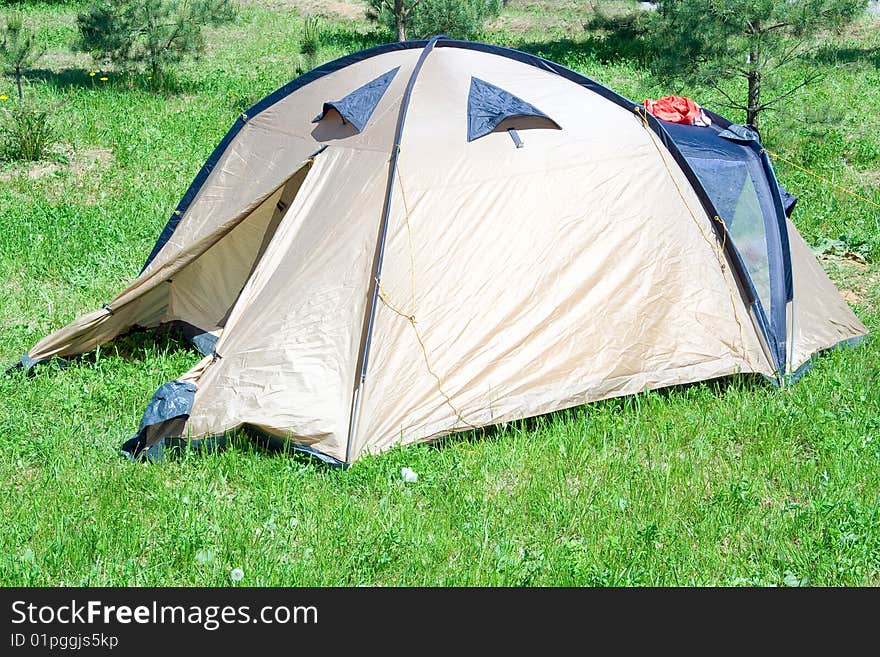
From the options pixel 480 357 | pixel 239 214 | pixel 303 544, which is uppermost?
pixel 239 214

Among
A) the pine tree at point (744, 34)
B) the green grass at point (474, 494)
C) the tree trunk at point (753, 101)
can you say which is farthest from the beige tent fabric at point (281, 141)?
the tree trunk at point (753, 101)

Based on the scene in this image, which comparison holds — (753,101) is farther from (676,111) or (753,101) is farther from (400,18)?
(400,18)

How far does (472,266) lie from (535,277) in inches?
14.0

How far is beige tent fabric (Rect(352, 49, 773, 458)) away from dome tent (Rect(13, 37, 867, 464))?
0.01 metres

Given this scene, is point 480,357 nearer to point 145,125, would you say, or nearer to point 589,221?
point 589,221

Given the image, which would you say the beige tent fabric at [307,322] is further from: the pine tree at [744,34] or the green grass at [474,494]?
the pine tree at [744,34]

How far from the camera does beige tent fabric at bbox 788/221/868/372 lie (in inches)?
220

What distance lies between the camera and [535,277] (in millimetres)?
4977

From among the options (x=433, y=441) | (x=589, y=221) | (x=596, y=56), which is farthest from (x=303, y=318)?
(x=596, y=56)

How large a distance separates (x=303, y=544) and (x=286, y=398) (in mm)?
905

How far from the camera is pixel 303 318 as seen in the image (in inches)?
190

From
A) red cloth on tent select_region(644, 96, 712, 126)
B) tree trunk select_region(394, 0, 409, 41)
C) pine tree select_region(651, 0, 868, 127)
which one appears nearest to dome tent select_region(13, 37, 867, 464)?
red cloth on tent select_region(644, 96, 712, 126)

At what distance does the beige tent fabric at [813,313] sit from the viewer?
5.58 meters

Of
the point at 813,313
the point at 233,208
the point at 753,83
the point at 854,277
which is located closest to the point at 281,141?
the point at 233,208
